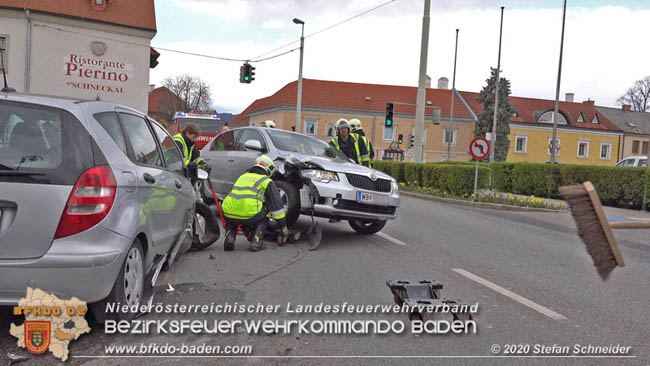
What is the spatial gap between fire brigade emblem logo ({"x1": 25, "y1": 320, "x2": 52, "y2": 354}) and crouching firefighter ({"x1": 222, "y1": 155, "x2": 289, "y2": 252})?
3825mm

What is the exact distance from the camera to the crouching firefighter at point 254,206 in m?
7.45

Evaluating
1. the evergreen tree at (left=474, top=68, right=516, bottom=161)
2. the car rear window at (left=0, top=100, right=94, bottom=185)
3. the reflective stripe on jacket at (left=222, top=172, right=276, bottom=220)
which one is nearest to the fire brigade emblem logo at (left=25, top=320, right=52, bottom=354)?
the car rear window at (left=0, top=100, right=94, bottom=185)

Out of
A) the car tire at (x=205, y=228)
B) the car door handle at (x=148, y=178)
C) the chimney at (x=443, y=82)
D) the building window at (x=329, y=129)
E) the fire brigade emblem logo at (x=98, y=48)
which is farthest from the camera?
the chimney at (x=443, y=82)

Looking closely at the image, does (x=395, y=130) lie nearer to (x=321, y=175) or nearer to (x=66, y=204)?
(x=321, y=175)

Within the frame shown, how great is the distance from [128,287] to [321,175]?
421 centimetres

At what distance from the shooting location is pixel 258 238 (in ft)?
24.8

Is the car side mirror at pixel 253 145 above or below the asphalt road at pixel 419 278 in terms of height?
above

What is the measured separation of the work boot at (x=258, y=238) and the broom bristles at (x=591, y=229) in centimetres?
514

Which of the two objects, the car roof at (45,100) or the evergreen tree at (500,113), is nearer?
the car roof at (45,100)

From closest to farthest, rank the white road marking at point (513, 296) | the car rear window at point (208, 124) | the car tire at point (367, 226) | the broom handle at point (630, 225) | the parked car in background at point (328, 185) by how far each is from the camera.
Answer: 1. the broom handle at point (630, 225)
2. the white road marking at point (513, 296)
3. the parked car in background at point (328, 185)
4. the car tire at point (367, 226)
5. the car rear window at point (208, 124)

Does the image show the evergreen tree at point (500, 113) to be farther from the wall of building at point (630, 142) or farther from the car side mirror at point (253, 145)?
the car side mirror at point (253, 145)

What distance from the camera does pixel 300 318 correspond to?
4.50 meters

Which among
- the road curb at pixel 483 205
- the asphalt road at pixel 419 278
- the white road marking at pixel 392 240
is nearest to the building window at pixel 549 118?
the road curb at pixel 483 205

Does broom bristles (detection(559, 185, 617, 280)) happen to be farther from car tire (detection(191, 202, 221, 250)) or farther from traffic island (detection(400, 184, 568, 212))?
traffic island (detection(400, 184, 568, 212))
